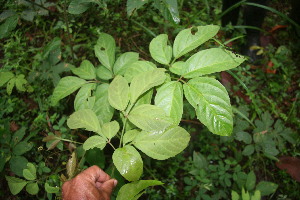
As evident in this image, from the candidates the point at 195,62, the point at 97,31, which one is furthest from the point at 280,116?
the point at 97,31

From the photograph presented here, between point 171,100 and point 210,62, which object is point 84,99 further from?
point 210,62

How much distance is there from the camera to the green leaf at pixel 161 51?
3.47 ft

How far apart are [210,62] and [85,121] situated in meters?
0.62

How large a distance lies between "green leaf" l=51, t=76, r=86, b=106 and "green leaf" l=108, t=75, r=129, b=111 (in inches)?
12.5

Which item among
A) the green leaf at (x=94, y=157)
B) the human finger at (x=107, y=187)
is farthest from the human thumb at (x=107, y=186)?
the green leaf at (x=94, y=157)

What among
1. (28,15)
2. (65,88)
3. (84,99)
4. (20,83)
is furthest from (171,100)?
(20,83)

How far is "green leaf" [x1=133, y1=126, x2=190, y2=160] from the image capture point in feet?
2.81

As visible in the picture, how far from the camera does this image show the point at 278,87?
2312 millimetres

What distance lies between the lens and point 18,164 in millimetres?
1310

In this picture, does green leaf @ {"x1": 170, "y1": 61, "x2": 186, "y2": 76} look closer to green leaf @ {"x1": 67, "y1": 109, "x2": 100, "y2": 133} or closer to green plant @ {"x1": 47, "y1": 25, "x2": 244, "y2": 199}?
green plant @ {"x1": 47, "y1": 25, "x2": 244, "y2": 199}

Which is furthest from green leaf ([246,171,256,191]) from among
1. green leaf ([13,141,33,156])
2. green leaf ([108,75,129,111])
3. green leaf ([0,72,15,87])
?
green leaf ([0,72,15,87])

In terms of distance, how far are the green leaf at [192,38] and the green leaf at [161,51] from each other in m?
0.04

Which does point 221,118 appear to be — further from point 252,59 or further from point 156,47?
point 252,59

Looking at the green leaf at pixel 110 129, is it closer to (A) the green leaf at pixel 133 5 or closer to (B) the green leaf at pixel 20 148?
(A) the green leaf at pixel 133 5
